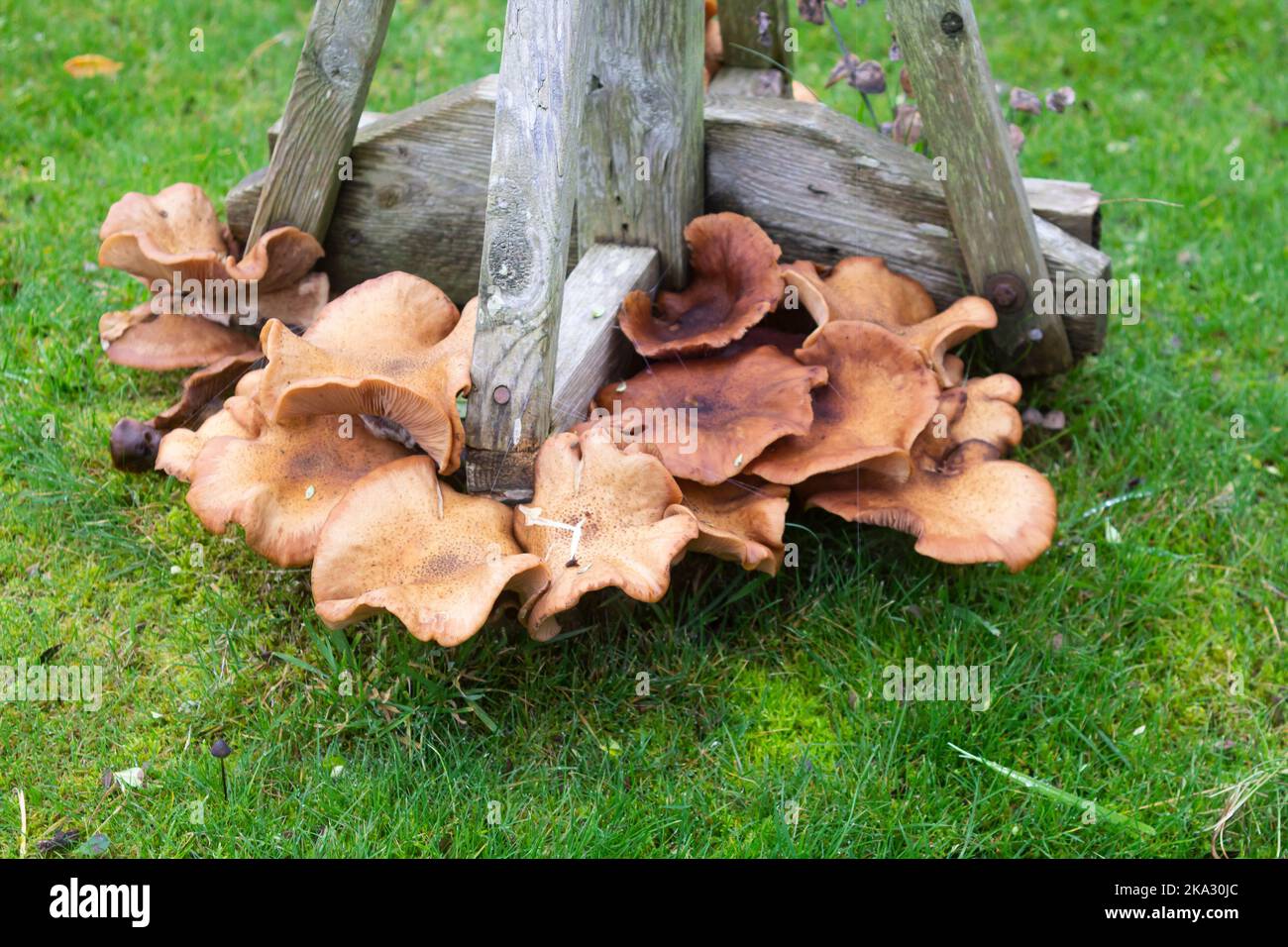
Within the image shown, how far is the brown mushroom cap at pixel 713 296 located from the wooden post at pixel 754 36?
1.24 metres

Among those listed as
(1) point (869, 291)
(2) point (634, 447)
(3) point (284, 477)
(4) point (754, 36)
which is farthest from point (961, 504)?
(4) point (754, 36)

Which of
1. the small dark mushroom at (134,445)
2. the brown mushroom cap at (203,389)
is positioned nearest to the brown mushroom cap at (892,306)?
the brown mushroom cap at (203,389)

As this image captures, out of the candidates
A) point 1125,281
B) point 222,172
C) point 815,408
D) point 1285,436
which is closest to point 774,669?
point 815,408

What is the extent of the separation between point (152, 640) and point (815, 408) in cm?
221

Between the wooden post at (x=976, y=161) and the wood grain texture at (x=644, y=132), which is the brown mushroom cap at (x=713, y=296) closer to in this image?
the wood grain texture at (x=644, y=132)

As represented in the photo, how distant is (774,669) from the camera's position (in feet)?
12.0

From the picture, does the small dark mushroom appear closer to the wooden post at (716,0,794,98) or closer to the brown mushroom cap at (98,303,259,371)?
the brown mushroom cap at (98,303,259,371)

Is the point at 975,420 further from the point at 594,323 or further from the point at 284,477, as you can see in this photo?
the point at 284,477

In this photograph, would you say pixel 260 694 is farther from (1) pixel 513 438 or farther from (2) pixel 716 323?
(2) pixel 716 323

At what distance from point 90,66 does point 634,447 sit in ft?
15.5

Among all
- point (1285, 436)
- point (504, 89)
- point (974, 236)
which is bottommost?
point (1285, 436)

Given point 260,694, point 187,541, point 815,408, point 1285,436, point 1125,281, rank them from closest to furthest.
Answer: point 260,694
point 815,408
point 187,541
point 1285,436
point 1125,281

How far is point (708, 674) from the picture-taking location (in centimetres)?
360

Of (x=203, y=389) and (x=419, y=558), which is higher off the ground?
(x=419, y=558)
